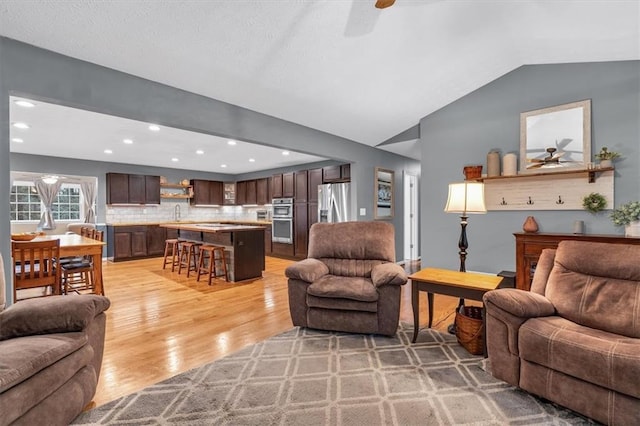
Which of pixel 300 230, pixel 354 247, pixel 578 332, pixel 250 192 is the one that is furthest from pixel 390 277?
pixel 250 192

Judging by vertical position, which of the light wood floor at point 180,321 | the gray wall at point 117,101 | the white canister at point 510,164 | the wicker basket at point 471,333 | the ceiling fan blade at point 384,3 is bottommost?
the light wood floor at point 180,321

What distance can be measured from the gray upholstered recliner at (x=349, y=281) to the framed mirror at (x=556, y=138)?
6.89ft

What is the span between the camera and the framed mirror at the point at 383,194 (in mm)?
5777

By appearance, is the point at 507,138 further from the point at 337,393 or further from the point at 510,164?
the point at 337,393

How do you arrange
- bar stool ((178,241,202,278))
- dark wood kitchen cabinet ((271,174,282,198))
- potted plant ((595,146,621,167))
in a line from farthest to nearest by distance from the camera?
dark wood kitchen cabinet ((271,174,282,198)) → bar stool ((178,241,202,278)) → potted plant ((595,146,621,167))

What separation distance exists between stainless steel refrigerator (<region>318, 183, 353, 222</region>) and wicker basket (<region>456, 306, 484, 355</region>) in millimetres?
3207

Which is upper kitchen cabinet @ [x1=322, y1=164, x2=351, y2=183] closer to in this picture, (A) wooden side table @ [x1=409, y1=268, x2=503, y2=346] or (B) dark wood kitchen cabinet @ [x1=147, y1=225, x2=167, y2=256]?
(A) wooden side table @ [x1=409, y1=268, x2=503, y2=346]

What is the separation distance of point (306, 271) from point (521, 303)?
168cm

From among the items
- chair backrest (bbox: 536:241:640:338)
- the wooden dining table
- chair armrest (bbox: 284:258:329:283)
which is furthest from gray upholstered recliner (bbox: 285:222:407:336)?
the wooden dining table

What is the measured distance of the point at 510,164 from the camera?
3.75m

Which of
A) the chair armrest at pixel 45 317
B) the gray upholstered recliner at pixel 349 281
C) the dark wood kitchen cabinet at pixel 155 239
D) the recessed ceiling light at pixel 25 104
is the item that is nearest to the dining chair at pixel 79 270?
the recessed ceiling light at pixel 25 104

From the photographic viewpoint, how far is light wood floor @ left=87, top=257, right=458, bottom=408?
2238 millimetres

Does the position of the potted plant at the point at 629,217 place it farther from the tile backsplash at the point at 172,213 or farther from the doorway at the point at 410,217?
the tile backsplash at the point at 172,213

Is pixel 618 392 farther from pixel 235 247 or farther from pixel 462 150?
pixel 235 247
